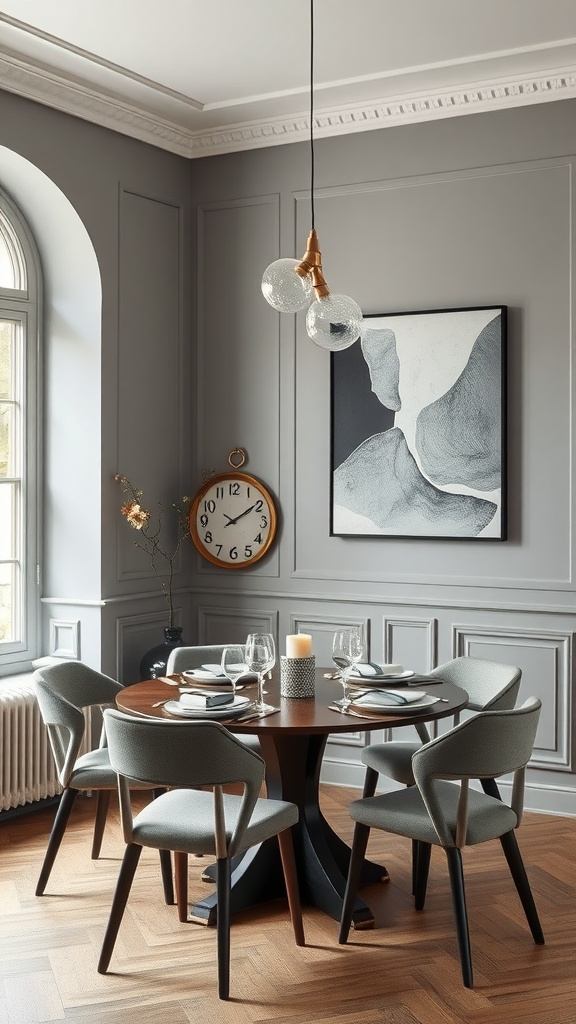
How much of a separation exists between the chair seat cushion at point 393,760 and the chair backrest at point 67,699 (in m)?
1.03

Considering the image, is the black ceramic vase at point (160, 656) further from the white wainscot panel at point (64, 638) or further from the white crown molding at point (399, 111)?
the white crown molding at point (399, 111)

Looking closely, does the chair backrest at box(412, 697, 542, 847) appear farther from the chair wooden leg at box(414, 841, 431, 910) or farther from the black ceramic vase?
the black ceramic vase

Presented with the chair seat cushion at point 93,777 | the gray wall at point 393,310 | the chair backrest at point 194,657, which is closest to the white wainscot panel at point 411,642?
the gray wall at point 393,310

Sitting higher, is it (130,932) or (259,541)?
(259,541)

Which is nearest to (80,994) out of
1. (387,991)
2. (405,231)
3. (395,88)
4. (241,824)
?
(241,824)

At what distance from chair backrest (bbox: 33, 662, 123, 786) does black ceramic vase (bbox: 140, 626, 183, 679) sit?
67 centimetres

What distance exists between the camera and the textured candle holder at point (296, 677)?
3.57m

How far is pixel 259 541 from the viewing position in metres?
5.43

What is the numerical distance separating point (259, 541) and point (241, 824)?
251 centimetres

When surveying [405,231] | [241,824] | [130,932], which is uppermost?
[405,231]

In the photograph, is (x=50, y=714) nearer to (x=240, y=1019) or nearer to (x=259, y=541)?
(x=240, y=1019)

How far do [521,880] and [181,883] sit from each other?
3.69 feet

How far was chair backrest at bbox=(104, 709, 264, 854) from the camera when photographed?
2982 mm

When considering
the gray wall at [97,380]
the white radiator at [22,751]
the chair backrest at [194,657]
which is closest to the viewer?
the chair backrest at [194,657]
